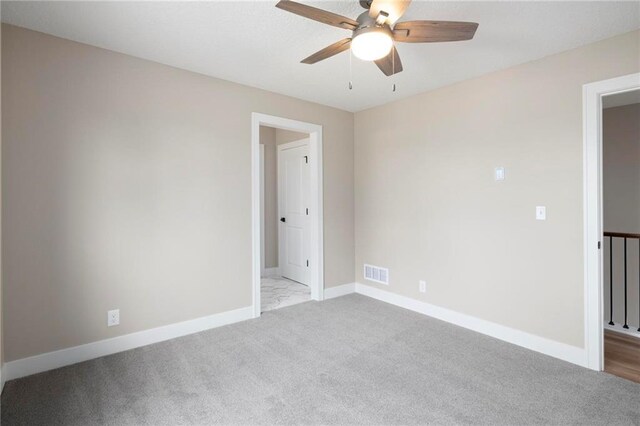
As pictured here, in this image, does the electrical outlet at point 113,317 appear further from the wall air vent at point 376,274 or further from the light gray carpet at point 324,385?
the wall air vent at point 376,274

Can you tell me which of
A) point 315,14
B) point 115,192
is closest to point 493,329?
point 315,14

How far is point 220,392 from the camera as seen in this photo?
2.21 metres

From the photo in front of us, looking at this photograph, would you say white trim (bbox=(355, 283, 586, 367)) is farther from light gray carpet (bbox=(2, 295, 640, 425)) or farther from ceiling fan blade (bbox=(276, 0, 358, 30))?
ceiling fan blade (bbox=(276, 0, 358, 30))

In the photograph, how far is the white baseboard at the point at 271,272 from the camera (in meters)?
5.49

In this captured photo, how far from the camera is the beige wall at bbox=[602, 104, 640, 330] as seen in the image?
3.98m

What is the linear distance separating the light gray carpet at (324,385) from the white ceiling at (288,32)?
8.01 feet

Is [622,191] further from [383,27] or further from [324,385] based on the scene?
[324,385]

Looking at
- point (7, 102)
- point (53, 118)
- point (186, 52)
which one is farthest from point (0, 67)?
point (186, 52)

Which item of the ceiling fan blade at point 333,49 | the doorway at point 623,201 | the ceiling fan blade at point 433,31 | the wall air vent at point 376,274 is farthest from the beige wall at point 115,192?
the doorway at point 623,201

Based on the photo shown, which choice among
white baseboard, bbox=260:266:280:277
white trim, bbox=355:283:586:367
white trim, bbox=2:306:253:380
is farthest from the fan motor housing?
white baseboard, bbox=260:266:280:277

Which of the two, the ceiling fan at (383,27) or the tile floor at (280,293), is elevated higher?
the ceiling fan at (383,27)

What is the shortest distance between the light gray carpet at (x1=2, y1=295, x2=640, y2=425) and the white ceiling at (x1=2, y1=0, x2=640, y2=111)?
2.44m

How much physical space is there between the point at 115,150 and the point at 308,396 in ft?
7.86

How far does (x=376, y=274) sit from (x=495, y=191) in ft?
5.84
